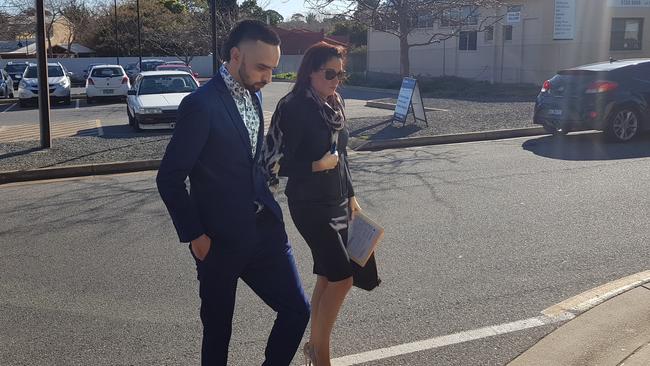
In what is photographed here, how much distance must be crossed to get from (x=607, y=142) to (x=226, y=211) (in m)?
11.2

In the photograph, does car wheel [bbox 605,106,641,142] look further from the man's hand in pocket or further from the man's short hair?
the man's hand in pocket

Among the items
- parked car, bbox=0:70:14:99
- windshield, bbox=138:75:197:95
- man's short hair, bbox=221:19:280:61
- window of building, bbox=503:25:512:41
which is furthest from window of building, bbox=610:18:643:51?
man's short hair, bbox=221:19:280:61

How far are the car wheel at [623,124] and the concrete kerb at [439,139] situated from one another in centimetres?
197

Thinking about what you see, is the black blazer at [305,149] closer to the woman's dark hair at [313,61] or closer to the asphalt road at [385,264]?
the woman's dark hair at [313,61]

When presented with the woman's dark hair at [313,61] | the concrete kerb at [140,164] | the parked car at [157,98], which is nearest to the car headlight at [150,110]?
the parked car at [157,98]

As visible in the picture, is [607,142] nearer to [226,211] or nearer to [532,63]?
[226,211]

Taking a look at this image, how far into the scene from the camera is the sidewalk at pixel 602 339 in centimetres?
385

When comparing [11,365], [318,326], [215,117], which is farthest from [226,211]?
[11,365]

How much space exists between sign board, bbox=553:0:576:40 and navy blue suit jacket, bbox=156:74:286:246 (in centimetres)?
2703

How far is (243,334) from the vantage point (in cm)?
434

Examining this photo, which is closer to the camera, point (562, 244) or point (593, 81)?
point (562, 244)

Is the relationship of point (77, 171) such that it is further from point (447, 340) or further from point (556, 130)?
point (556, 130)

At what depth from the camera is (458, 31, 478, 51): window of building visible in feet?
105

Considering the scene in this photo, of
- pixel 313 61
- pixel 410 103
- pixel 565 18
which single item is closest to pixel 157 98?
pixel 410 103
